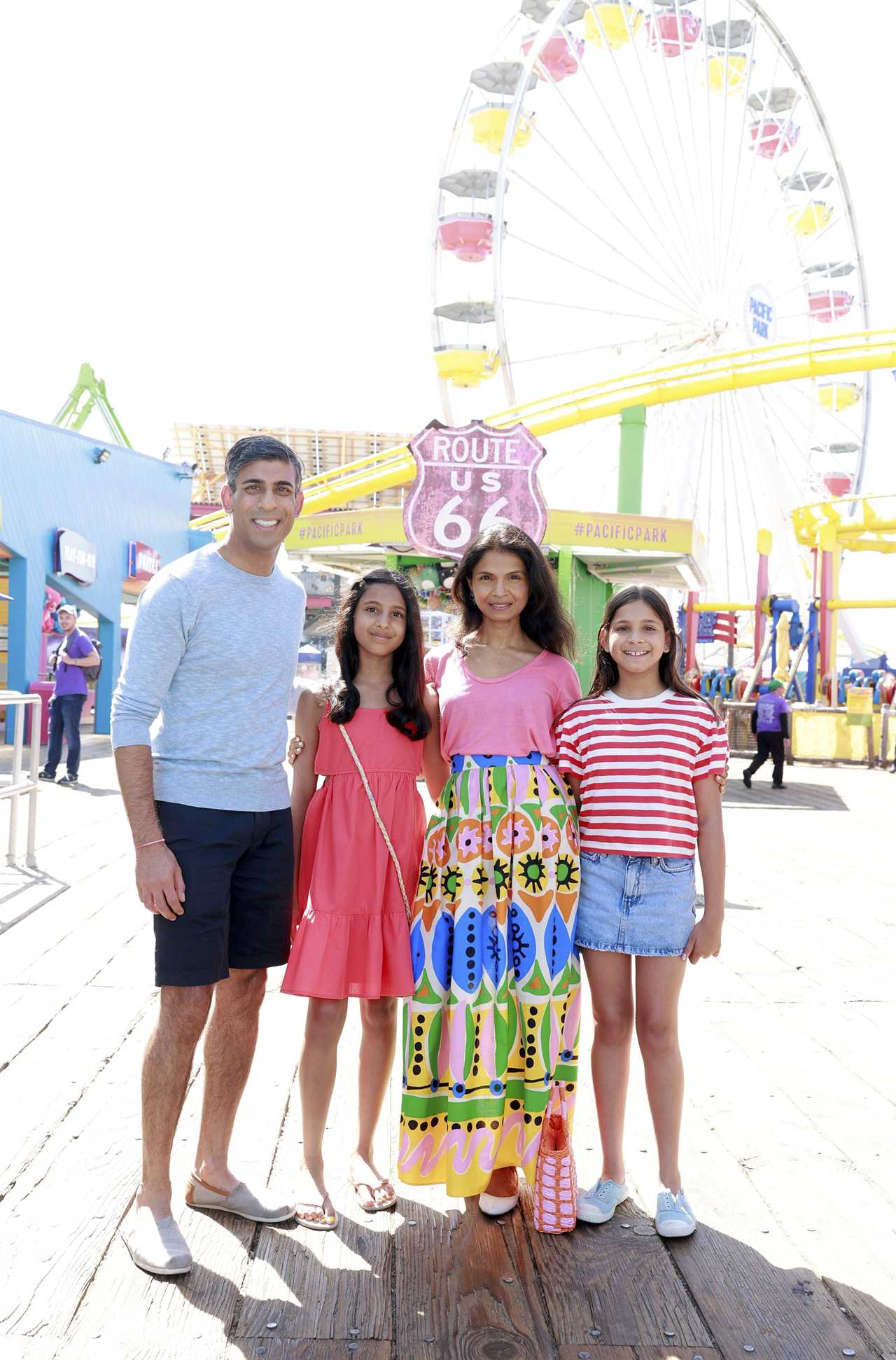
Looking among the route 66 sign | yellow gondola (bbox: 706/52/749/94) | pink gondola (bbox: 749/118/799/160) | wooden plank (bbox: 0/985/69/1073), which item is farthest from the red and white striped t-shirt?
pink gondola (bbox: 749/118/799/160)

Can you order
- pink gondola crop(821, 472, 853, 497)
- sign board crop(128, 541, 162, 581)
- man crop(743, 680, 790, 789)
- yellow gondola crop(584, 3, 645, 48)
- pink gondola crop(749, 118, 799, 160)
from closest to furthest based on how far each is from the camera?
man crop(743, 680, 790, 789), sign board crop(128, 541, 162, 581), yellow gondola crop(584, 3, 645, 48), pink gondola crop(749, 118, 799, 160), pink gondola crop(821, 472, 853, 497)

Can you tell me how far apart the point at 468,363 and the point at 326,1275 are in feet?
53.9

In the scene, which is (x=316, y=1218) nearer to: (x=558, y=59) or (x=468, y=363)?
(x=468, y=363)

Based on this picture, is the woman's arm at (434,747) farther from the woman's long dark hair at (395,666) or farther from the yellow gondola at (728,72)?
the yellow gondola at (728,72)

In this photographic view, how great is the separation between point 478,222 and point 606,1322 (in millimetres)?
17328

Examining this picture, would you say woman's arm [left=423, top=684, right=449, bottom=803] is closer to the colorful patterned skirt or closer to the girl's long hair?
the colorful patterned skirt

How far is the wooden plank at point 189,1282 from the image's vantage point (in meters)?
1.78

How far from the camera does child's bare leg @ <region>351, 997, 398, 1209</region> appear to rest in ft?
7.61

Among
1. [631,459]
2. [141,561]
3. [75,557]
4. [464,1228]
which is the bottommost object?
[464,1228]

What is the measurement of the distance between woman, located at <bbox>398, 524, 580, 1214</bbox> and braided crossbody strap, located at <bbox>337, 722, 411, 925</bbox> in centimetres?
4

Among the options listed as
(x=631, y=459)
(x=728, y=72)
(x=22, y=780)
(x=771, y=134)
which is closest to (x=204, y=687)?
(x=22, y=780)

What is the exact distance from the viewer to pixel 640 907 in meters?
2.22

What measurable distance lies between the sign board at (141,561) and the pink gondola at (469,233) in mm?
6830

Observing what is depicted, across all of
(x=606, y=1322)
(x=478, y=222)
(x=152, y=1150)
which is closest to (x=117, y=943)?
(x=152, y=1150)
